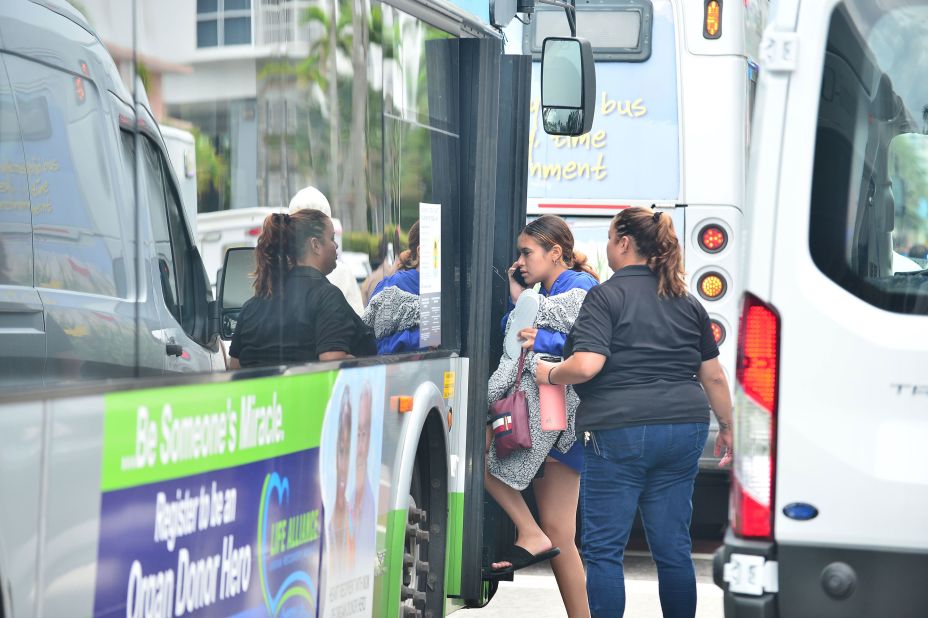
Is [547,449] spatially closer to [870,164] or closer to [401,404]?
[401,404]

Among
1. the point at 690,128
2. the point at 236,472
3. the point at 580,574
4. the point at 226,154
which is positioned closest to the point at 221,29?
the point at 226,154

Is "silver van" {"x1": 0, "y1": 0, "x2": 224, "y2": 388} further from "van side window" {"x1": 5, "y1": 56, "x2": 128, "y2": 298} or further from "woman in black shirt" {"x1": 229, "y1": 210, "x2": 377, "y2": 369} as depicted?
"woman in black shirt" {"x1": 229, "y1": 210, "x2": 377, "y2": 369}

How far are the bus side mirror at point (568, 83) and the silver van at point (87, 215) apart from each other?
3253 mm

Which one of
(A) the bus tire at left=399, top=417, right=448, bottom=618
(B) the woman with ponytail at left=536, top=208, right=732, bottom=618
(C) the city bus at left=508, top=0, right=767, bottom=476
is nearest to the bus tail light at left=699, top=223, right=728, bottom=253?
(C) the city bus at left=508, top=0, right=767, bottom=476

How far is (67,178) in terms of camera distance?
4.12 metres

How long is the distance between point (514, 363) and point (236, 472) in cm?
301

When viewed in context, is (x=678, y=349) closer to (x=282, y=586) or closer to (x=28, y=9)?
(x=282, y=586)

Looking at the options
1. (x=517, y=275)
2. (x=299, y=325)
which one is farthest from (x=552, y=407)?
(x=299, y=325)

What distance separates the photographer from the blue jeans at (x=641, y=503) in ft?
20.4

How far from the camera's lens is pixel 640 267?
20.9 ft

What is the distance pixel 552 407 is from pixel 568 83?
4.79 feet

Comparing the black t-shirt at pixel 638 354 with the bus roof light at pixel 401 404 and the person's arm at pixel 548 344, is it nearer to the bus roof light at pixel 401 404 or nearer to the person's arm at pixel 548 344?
the person's arm at pixel 548 344

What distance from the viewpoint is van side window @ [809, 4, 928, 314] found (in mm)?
4469

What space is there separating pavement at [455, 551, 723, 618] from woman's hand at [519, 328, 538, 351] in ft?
5.03
